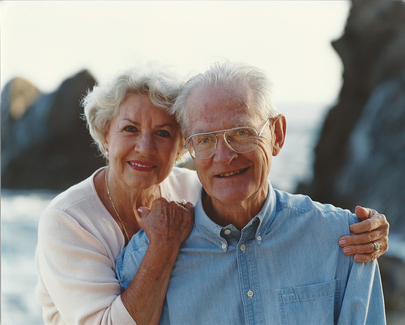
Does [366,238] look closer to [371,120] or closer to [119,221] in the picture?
[119,221]

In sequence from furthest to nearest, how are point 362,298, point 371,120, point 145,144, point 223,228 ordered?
point 371,120 → point 145,144 → point 223,228 → point 362,298

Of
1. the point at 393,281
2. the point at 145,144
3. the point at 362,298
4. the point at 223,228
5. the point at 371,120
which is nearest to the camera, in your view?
the point at 362,298

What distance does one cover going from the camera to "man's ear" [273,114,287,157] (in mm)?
1699

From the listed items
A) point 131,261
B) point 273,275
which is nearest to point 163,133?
point 131,261

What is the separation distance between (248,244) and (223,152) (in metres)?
0.41

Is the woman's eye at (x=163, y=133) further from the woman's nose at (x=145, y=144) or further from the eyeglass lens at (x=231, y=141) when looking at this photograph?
the eyeglass lens at (x=231, y=141)

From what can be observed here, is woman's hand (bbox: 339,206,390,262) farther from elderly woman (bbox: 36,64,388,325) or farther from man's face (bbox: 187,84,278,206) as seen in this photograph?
man's face (bbox: 187,84,278,206)

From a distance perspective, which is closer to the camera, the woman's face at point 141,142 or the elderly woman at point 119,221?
the elderly woman at point 119,221

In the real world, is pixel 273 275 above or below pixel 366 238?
below

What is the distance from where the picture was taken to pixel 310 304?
5.07 ft

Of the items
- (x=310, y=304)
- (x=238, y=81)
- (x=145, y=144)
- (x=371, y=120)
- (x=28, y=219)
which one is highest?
(x=238, y=81)

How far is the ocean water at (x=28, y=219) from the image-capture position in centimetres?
846

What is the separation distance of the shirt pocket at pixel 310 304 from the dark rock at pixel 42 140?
28.3 ft

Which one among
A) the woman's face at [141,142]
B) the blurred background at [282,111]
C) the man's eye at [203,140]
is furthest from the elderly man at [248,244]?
the blurred background at [282,111]
